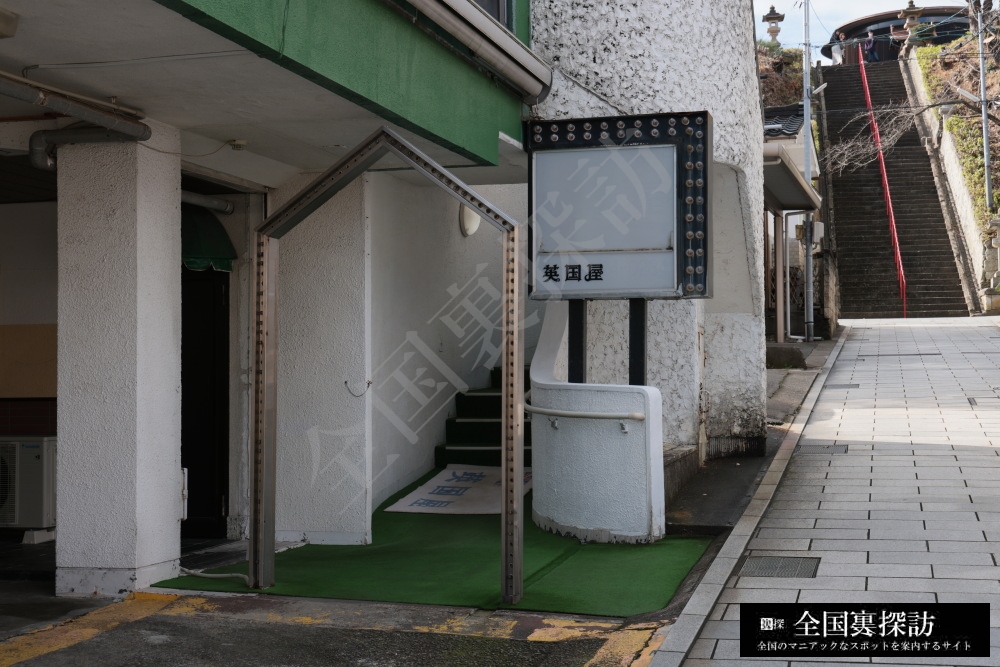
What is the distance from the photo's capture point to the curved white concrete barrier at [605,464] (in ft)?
24.5

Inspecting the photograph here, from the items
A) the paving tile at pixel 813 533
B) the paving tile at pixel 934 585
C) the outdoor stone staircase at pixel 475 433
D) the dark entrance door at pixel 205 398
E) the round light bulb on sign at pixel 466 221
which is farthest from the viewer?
the round light bulb on sign at pixel 466 221

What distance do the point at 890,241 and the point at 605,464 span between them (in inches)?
1013

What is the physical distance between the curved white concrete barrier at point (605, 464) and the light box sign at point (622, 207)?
0.93m

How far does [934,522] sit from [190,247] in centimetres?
582

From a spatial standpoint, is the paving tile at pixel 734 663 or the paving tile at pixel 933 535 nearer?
the paving tile at pixel 734 663

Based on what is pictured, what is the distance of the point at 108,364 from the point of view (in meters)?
6.38

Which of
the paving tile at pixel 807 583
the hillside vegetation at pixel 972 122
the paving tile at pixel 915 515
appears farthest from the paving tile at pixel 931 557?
the hillside vegetation at pixel 972 122

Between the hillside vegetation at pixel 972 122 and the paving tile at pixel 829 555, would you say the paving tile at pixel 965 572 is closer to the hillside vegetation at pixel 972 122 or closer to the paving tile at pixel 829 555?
the paving tile at pixel 829 555

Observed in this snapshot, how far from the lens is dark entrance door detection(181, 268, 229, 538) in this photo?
28.2 feet

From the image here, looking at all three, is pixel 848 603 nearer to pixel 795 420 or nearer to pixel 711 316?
pixel 711 316

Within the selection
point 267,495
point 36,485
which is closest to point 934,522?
point 267,495

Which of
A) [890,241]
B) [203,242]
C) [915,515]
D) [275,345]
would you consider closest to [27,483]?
[203,242]

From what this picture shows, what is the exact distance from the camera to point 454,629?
570 cm

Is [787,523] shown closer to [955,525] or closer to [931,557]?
[955,525]
